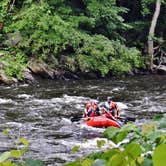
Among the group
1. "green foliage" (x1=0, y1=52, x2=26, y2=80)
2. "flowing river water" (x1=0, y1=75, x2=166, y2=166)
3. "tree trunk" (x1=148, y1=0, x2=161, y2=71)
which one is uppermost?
A: "tree trunk" (x1=148, y1=0, x2=161, y2=71)

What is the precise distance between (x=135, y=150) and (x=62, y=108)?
13.1 meters

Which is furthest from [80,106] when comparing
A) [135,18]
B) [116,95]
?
[135,18]

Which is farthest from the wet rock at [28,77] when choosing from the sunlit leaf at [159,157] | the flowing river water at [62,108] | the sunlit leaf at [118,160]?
the sunlit leaf at [159,157]

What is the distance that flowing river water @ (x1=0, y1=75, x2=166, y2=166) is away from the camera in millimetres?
9742

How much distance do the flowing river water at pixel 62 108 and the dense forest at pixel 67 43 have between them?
113 cm

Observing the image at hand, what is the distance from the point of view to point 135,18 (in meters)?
27.6

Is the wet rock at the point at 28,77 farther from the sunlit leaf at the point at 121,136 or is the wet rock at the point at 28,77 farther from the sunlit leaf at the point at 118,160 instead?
the sunlit leaf at the point at 118,160

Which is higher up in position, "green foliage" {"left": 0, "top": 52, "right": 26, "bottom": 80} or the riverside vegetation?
the riverside vegetation

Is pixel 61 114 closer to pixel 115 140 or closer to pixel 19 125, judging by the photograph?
pixel 19 125

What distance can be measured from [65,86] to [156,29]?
10.5 meters

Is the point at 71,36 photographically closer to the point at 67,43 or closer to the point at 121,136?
the point at 67,43

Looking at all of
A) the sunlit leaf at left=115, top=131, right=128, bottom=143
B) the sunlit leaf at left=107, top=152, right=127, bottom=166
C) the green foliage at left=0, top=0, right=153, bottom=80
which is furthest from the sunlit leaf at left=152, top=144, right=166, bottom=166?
the green foliage at left=0, top=0, right=153, bottom=80

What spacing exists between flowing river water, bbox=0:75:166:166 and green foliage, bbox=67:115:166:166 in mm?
5000

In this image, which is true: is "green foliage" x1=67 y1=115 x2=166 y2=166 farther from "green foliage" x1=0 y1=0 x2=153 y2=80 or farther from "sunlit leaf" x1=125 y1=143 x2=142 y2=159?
"green foliage" x1=0 y1=0 x2=153 y2=80
